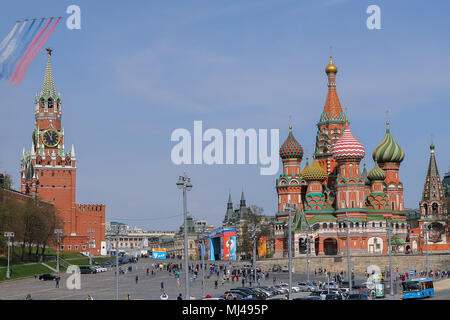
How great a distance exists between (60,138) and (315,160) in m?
66.4

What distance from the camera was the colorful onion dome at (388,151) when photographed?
426 feet

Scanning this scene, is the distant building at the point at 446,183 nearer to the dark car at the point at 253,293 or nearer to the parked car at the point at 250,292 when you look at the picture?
the dark car at the point at 253,293

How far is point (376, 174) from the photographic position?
123125 millimetres

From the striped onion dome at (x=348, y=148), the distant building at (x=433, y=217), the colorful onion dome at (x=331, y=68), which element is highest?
the colorful onion dome at (x=331, y=68)

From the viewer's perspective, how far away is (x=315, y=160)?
126 metres

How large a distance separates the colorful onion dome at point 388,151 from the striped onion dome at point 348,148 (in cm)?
1214

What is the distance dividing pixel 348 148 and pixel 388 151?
48.5 feet

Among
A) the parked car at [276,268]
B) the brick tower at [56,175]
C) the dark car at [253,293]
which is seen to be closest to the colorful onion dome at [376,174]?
the parked car at [276,268]

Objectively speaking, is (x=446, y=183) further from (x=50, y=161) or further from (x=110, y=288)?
(x=110, y=288)

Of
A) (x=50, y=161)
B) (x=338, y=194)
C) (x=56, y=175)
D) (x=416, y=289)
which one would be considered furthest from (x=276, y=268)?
(x=50, y=161)

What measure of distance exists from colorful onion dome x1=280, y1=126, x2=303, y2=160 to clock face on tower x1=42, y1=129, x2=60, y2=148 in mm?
62377

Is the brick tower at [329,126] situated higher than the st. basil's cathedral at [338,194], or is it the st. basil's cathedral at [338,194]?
the brick tower at [329,126]

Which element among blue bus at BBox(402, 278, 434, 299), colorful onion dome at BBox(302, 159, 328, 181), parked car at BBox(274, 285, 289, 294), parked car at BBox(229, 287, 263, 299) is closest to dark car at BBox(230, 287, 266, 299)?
parked car at BBox(229, 287, 263, 299)

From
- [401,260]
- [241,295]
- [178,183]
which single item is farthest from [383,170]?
[178,183]
